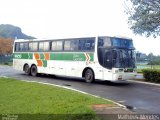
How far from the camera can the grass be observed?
9560 millimetres

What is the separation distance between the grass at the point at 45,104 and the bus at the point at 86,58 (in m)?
6.41

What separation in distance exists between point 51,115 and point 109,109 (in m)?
1.84

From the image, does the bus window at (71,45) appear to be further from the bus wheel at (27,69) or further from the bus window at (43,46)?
the bus wheel at (27,69)

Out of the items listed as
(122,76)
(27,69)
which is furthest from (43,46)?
(122,76)

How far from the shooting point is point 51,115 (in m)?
9.60

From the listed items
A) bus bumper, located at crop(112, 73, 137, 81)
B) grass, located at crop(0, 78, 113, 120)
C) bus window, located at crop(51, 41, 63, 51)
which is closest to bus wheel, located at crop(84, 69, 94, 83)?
bus bumper, located at crop(112, 73, 137, 81)

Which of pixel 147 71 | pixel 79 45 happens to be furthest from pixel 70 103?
pixel 147 71

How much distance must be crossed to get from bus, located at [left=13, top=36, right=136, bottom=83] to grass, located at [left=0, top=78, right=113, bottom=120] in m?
6.41

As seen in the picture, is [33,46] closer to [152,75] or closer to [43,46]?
[43,46]

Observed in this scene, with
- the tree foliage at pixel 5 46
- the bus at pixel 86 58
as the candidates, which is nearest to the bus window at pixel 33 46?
the bus at pixel 86 58

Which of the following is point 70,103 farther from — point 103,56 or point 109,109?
point 103,56

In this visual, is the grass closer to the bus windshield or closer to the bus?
the bus

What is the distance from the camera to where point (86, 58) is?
22.2 metres

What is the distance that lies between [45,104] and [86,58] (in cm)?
1100
